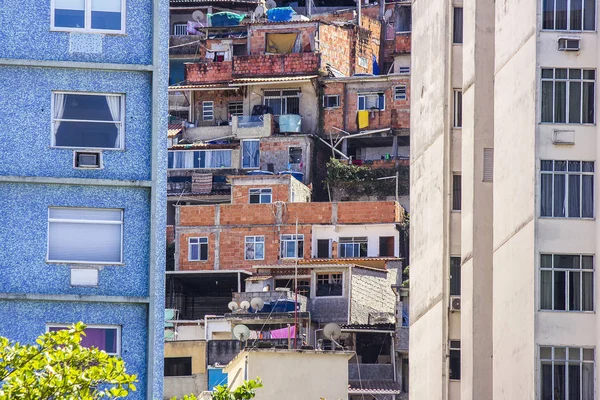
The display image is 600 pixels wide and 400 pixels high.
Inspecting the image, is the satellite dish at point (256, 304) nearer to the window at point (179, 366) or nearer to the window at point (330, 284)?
the window at point (330, 284)

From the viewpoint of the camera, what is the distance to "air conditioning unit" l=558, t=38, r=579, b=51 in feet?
114

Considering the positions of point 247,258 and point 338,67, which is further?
point 338,67

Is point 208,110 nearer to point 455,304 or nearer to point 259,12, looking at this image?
point 259,12

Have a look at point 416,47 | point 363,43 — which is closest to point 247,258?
point 363,43

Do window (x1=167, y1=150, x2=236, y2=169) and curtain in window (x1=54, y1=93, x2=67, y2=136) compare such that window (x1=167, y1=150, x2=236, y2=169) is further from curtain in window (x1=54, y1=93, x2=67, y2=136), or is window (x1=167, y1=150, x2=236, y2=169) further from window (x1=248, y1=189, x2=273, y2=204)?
curtain in window (x1=54, y1=93, x2=67, y2=136)

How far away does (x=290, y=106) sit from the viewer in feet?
277

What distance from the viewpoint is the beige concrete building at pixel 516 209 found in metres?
33.8

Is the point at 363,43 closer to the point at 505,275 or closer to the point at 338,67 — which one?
the point at 338,67

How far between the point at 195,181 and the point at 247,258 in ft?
27.0

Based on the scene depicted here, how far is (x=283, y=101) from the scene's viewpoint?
3332 inches

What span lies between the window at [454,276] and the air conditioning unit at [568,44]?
8151 millimetres

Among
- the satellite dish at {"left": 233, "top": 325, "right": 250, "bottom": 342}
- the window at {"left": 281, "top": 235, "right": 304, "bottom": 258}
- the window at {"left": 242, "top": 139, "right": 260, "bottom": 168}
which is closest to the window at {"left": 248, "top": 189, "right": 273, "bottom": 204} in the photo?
the window at {"left": 281, "top": 235, "right": 304, "bottom": 258}

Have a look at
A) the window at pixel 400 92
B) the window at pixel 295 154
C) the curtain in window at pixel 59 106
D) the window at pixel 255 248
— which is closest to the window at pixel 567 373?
the curtain in window at pixel 59 106

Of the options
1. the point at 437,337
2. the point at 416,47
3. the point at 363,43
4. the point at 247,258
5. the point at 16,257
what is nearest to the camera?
the point at 16,257
